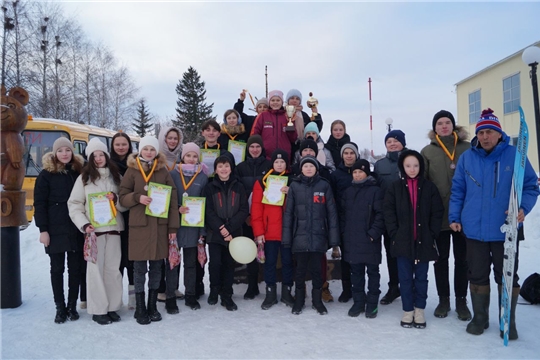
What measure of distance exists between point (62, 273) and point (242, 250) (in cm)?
228

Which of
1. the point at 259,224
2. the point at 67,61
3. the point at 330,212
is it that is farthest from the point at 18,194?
the point at 67,61

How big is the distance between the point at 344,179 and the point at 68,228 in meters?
3.66

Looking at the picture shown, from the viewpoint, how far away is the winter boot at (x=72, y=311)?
15.7 feet

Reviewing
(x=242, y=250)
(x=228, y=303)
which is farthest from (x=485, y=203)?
(x=228, y=303)

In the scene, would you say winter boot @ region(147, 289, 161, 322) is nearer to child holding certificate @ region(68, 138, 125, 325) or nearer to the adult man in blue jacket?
child holding certificate @ region(68, 138, 125, 325)

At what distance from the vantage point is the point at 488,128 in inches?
166

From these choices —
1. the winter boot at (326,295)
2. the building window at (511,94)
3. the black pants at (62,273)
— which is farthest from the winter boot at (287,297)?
the building window at (511,94)

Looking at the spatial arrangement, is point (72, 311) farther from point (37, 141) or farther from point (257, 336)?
point (37, 141)

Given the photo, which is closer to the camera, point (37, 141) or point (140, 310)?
point (140, 310)

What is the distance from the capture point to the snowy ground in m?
3.88

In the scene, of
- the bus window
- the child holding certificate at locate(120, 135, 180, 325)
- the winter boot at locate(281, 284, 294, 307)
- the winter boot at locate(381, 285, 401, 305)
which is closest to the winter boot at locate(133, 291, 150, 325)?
the child holding certificate at locate(120, 135, 180, 325)

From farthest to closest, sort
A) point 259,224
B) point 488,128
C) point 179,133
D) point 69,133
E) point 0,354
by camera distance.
→ point 69,133 → point 179,133 → point 259,224 → point 488,128 → point 0,354

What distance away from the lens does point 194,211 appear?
16.5 ft

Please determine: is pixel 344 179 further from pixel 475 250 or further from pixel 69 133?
pixel 69 133
